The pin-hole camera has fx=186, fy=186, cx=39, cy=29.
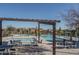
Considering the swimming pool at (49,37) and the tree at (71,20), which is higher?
the tree at (71,20)

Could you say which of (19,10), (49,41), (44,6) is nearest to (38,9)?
(44,6)

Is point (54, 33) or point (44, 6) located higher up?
point (44, 6)

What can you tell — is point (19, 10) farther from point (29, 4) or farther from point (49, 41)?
point (49, 41)

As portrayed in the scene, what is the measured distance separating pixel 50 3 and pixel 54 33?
0.39 meters

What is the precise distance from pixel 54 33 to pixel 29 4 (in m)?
0.50

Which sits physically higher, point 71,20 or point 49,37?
point 71,20

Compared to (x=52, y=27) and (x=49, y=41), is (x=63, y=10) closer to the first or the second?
(x=52, y=27)

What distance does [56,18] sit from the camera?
2.40 meters

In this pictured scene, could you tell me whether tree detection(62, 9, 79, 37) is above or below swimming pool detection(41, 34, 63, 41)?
above
